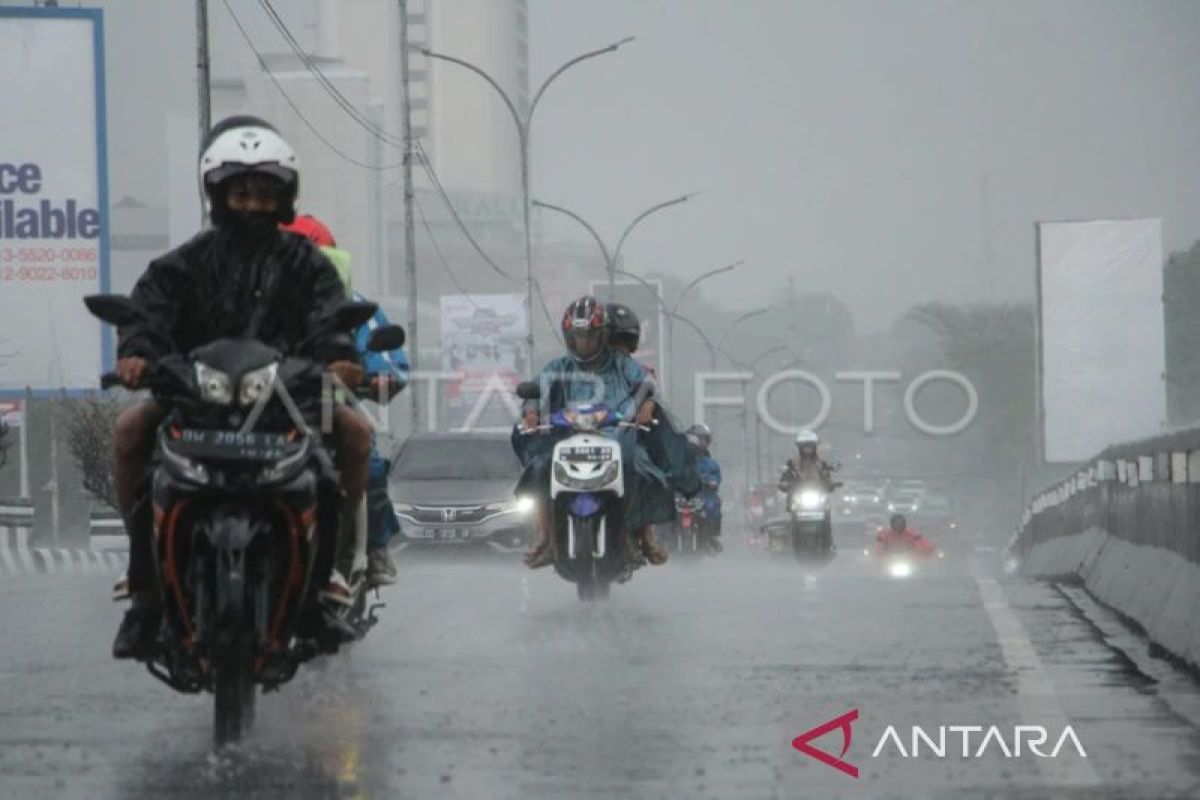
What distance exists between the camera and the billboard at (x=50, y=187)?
1483 inches

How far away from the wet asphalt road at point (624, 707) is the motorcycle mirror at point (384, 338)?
1.27 metres

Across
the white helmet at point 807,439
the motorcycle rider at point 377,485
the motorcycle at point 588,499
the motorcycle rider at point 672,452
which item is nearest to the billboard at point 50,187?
the white helmet at point 807,439

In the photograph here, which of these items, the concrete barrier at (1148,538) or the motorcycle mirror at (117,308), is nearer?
the motorcycle mirror at (117,308)

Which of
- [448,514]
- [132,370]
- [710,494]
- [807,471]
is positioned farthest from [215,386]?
[710,494]

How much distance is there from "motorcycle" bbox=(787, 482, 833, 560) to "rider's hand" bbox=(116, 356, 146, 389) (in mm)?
21241

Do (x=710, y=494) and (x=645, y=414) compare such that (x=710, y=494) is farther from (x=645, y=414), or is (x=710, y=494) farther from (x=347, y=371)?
(x=347, y=371)

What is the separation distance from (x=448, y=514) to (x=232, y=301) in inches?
667

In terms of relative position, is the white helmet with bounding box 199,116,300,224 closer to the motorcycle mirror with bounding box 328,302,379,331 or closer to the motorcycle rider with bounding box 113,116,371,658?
the motorcycle rider with bounding box 113,116,371,658

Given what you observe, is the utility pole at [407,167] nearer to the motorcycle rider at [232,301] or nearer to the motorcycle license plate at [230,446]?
the motorcycle rider at [232,301]

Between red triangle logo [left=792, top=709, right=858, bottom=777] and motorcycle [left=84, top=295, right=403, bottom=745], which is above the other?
motorcycle [left=84, top=295, right=403, bottom=745]

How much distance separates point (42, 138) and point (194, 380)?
31.1 meters

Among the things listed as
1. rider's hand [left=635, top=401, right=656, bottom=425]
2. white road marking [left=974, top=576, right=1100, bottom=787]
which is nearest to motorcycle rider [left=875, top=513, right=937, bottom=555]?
rider's hand [left=635, top=401, right=656, bottom=425]

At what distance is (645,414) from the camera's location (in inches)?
621

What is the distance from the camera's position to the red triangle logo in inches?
308
